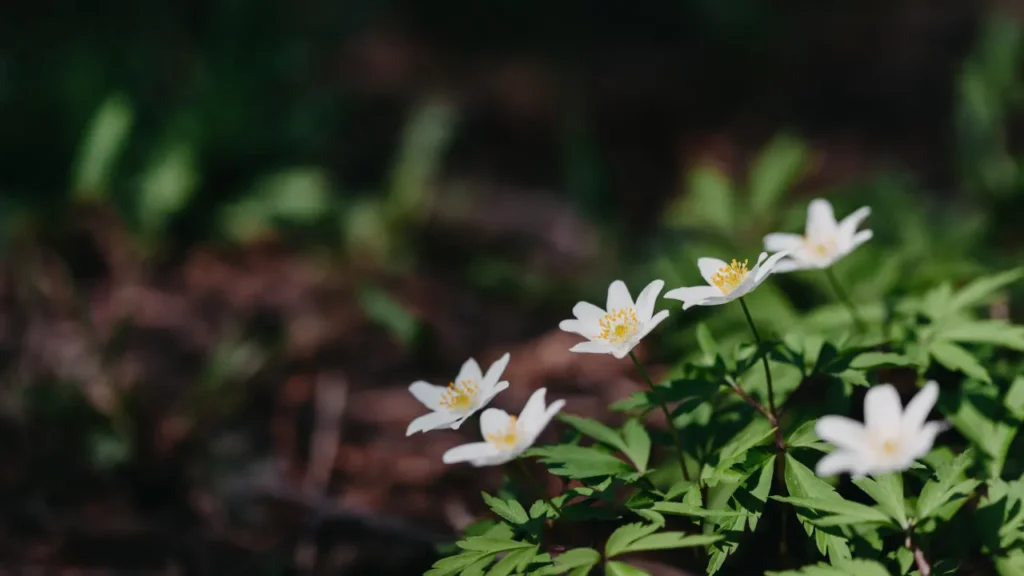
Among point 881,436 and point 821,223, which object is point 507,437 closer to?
point 881,436

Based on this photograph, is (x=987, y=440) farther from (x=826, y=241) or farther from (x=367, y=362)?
(x=367, y=362)

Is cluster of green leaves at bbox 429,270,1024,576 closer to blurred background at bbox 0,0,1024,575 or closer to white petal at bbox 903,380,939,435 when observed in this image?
white petal at bbox 903,380,939,435

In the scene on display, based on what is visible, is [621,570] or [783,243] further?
[783,243]

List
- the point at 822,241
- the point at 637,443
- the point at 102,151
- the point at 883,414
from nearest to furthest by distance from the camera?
the point at 883,414 < the point at 637,443 < the point at 822,241 < the point at 102,151

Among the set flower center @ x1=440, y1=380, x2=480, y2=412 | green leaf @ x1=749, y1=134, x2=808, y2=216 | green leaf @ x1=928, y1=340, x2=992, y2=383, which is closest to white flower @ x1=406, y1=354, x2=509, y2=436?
flower center @ x1=440, y1=380, x2=480, y2=412

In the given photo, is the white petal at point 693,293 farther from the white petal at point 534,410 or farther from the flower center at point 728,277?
the white petal at point 534,410

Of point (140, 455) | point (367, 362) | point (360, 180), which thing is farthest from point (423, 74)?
point (140, 455)

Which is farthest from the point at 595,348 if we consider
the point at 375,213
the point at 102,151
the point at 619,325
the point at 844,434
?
the point at 102,151
